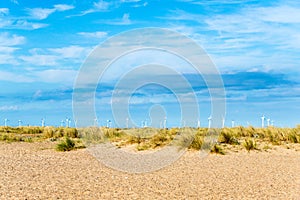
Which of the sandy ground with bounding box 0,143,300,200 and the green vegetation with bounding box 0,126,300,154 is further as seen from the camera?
the green vegetation with bounding box 0,126,300,154

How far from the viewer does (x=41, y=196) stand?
11.1 metres

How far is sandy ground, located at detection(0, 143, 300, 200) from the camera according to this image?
454 inches

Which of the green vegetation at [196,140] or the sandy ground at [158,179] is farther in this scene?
the green vegetation at [196,140]

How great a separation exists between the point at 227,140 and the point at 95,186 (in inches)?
502

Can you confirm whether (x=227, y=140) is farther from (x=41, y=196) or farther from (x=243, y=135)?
(x=41, y=196)

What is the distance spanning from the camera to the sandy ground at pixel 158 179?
1153 centimetres

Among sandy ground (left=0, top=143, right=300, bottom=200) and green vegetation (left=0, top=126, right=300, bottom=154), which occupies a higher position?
green vegetation (left=0, top=126, right=300, bottom=154)

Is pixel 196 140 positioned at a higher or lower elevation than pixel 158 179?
higher

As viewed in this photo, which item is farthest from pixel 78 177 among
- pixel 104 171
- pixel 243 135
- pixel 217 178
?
pixel 243 135

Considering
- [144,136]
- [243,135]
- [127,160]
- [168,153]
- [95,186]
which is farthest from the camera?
[243,135]

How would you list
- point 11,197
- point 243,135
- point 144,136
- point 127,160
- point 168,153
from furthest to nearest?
point 243,135, point 144,136, point 168,153, point 127,160, point 11,197

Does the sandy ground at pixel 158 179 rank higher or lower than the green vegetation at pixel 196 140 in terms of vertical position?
lower

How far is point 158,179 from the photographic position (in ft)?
45.2

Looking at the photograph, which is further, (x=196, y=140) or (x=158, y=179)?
(x=196, y=140)
